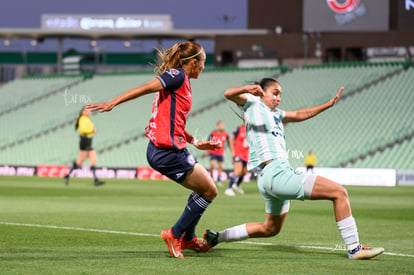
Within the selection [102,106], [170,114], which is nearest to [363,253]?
[170,114]

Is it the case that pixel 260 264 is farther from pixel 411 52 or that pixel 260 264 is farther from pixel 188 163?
pixel 411 52

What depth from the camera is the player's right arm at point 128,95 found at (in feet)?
25.2

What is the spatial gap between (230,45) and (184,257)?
153 feet

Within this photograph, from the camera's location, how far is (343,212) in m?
8.68

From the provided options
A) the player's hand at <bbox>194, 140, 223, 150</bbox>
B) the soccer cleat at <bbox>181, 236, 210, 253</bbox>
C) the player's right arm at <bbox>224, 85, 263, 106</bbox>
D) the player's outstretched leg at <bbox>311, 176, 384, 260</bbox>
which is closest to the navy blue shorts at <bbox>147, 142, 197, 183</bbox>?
the player's hand at <bbox>194, 140, 223, 150</bbox>

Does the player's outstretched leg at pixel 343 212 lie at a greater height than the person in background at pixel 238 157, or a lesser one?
greater

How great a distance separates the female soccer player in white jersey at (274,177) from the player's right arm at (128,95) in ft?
2.46

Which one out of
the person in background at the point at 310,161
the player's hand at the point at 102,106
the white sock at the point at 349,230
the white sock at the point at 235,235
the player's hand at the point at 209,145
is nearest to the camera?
the player's hand at the point at 102,106

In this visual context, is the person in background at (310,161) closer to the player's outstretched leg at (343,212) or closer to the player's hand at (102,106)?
the player's outstretched leg at (343,212)

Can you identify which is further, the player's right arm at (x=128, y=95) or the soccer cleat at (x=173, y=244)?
the soccer cleat at (x=173, y=244)

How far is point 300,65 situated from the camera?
5147 cm

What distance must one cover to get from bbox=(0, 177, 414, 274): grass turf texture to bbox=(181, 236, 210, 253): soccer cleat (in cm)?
8

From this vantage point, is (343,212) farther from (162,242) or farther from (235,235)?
(162,242)

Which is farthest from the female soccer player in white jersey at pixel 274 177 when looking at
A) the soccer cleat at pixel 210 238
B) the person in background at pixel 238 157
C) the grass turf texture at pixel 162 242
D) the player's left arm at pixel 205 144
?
the person in background at pixel 238 157
